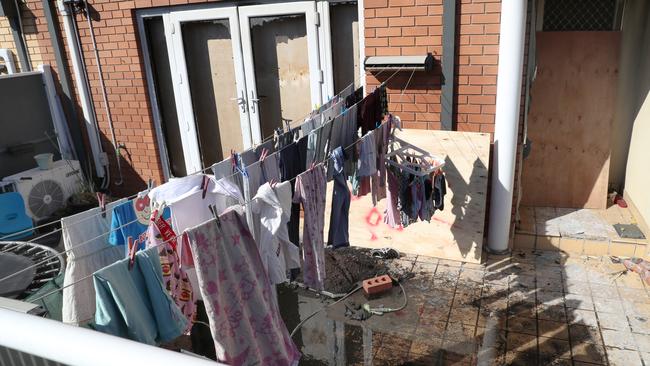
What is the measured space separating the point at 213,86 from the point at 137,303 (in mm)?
4382

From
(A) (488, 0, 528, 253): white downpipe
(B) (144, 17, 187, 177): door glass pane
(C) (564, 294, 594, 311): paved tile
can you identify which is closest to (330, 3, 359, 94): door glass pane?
(A) (488, 0, 528, 253): white downpipe

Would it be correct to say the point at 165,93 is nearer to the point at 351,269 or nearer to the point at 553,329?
the point at 351,269

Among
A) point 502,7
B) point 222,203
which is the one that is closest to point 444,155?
point 502,7

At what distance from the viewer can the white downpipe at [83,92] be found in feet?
21.2

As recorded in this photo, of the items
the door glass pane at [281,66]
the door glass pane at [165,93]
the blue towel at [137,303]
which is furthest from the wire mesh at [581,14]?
the blue towel at [137,303]

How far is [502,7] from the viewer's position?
4414 mm

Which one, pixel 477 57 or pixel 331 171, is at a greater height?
pixel 477 57

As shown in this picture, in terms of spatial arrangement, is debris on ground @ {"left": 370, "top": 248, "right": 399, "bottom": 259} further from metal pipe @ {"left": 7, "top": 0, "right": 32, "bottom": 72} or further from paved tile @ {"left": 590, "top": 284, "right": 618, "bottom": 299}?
metal pipe @ {"left": 7, "top": 0, "right": 32, "bottom": 72}

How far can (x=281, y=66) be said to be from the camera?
5.76 metres

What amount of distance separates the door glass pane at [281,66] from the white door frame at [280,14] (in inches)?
2.5

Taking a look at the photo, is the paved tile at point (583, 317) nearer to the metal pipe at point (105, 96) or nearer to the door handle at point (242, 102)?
the door handle at point (242, 102)

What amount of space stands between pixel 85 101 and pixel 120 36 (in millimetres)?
1163

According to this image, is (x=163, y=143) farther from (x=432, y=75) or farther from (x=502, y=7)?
(x=502, y=7)

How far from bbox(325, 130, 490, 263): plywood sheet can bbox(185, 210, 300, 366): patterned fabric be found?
8.52 feet
